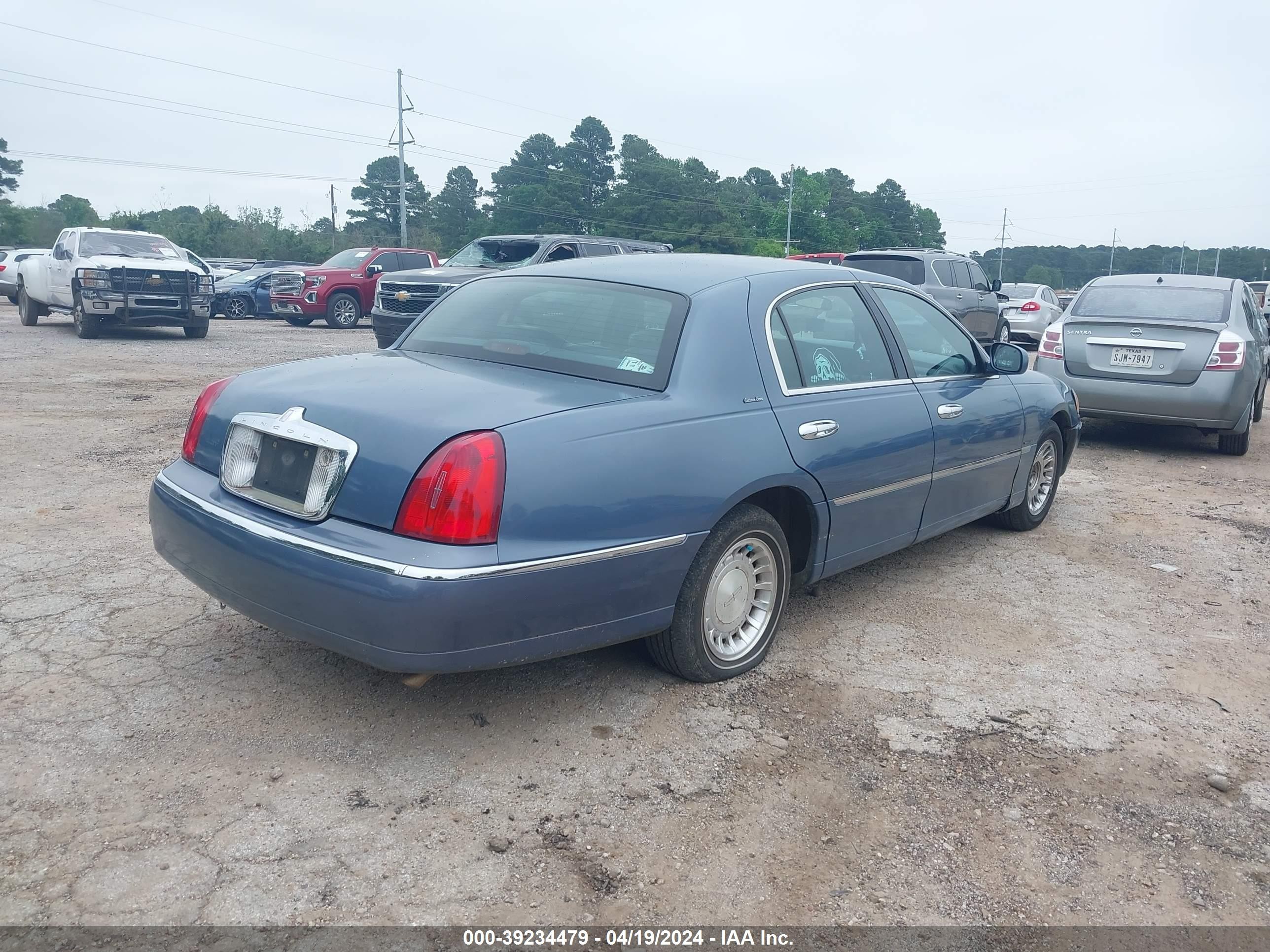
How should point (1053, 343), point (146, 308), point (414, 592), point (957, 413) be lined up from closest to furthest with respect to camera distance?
point (414, 592) < point (957, 413) < point (1053, 343) < point (146, 308)

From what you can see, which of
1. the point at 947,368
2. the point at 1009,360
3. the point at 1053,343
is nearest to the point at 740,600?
the point at 947,368

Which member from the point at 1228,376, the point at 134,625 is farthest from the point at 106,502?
the point at 1228,376

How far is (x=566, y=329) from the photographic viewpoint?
12.8 ft

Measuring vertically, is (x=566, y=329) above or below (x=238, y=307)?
→ above

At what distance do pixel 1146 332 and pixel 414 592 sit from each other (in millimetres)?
7780

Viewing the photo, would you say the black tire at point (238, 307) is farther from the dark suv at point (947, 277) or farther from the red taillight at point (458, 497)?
the red taillight at point (458, 497)

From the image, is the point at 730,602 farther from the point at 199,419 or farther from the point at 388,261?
the point at 388,261

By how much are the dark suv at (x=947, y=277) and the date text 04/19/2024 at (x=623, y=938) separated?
504 inches

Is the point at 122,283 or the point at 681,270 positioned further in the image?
the point at 122,283

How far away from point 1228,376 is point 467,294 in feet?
22.2

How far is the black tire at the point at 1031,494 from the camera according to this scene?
589 cm

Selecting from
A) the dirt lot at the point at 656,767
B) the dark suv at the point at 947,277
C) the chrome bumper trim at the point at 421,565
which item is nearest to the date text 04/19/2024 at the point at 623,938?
the dirt lot at the point at 656,767

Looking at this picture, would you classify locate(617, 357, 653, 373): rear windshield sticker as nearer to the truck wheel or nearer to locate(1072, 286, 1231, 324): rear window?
locate(1072, 286, 1231, 324): rear window

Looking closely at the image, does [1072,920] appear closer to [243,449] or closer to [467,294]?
[243,449]
